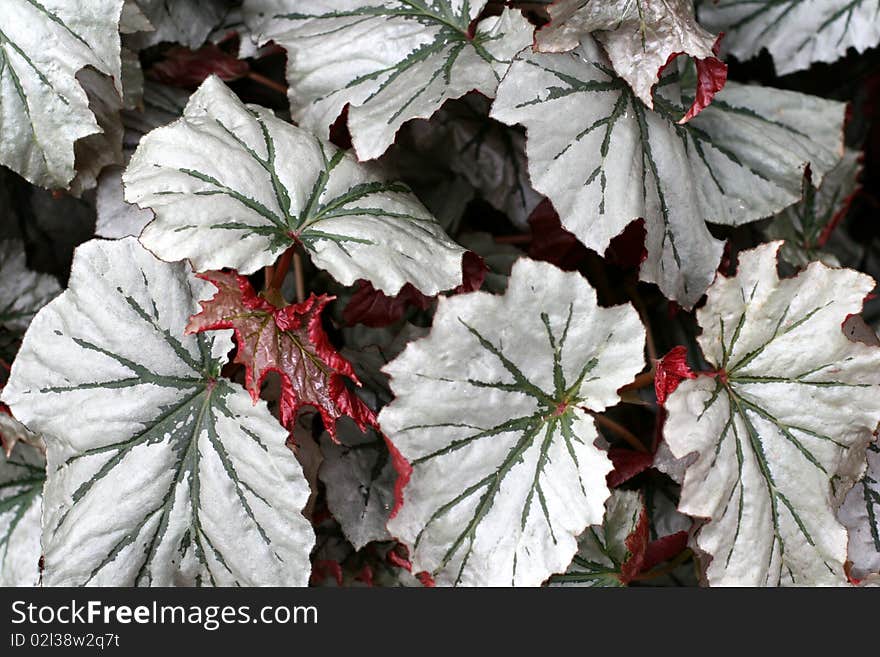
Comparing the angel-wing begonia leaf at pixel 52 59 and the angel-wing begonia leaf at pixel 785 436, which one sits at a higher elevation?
Result: the angel-wing begonia leaf at pixel 52 59

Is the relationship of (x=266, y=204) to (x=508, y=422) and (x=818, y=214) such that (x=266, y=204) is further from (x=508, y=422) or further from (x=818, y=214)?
(x=818, y=214)

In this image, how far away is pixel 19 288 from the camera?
1.34 metres

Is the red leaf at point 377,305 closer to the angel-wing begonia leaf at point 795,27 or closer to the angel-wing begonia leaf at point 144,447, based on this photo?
the angel-wing begonia leaf at point 144,447

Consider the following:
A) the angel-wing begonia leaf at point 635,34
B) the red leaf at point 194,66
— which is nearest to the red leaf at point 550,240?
the angel-wing begonia leaf at point 635,34

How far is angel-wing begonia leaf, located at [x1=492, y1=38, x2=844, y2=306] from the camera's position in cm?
102

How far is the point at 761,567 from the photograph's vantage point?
99 centimetres

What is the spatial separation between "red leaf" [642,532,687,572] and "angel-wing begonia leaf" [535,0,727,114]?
58cm

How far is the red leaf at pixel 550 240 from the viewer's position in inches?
49.9

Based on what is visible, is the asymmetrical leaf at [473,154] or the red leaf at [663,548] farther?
the asymmetrical leaf at [473,154]

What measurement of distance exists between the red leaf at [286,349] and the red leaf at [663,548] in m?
0.47

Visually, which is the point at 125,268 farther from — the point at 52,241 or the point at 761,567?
the point at 761,567

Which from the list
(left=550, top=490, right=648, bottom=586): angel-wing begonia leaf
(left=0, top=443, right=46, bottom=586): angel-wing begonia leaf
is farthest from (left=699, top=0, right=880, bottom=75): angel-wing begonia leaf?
(left=0, top=443, right=46, bottom=586): angel-wing begonia leaf

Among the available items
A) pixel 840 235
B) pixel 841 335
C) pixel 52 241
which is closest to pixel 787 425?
pixel 841 335

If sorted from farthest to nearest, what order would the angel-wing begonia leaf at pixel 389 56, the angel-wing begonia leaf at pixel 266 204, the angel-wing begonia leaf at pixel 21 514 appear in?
the angel-wing begonia leaf at pixel 21 514 → the angel-wing begonia leaf at pixel 389 56 → the angel-wing begonia leaf at pixel 266 204
